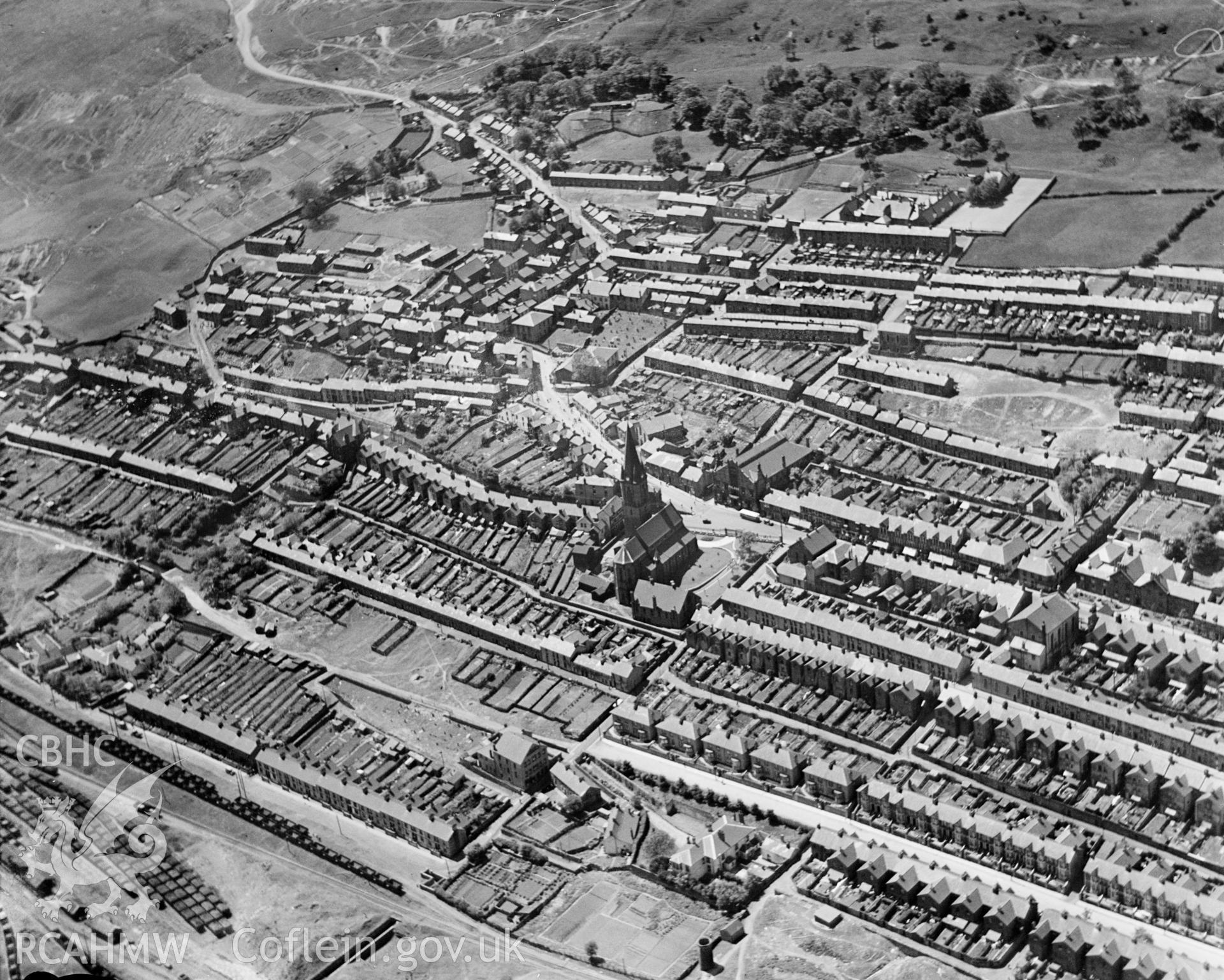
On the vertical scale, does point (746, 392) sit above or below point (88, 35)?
below

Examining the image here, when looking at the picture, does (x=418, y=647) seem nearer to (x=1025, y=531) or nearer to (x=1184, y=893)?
(x=1025, y=531)

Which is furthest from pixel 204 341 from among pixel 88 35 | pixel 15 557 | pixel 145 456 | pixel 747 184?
pixel 88 35

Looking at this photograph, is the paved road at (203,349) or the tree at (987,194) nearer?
the paved road at (203,349)

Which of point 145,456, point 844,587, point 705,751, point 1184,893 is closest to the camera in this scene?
point 1184,893

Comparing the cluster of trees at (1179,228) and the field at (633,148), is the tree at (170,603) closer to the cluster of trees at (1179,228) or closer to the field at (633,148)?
the field at (633,148)

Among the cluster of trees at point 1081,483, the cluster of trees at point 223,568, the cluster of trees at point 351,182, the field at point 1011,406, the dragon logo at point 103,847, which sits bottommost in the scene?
the field at point 1011,406

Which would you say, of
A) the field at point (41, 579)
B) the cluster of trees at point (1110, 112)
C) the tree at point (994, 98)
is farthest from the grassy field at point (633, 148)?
the field at point (41, 579)

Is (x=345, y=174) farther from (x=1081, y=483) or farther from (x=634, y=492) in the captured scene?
(x=1081, y=483)
